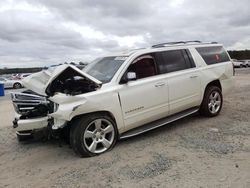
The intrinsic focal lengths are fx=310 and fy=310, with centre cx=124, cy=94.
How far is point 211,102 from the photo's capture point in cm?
726

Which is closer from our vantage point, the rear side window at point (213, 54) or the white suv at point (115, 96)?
the white suv at point (115, 96)

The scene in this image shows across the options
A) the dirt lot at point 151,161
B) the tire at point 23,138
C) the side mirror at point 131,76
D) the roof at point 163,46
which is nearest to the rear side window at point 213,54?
the roof at point 163,46

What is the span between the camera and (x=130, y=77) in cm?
557

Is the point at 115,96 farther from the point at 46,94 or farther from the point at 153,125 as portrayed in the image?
the point at 46,94

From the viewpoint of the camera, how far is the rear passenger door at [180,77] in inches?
250

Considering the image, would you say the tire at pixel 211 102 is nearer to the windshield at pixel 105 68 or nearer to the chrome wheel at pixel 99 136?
the windshield at pixel 105 68

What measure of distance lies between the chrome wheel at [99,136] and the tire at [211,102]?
2720 mm

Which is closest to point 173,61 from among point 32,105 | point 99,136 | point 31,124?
point 99,136

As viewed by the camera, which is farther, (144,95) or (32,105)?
(144,95)

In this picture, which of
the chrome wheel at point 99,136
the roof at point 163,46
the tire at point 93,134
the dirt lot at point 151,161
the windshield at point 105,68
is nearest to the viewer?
the dirt lot at point 151,161

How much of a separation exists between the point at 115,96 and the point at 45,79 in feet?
4.86

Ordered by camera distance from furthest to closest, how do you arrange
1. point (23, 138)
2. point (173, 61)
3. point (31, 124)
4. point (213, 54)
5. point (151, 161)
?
point (213, 54), point (173, 61), point (23, 138), point (31, 124), point (151, 161)

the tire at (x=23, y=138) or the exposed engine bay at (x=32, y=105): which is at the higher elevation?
the exposed engine bay at (x=32, y=105)

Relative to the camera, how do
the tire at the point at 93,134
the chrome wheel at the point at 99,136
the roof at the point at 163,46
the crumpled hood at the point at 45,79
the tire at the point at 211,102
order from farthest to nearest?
the tire at the point at 211,102 < the roof at the point at 163,46 < the crumpled hood at the point at 45,79 < the chrome wheel at the point at 99,136 < the tire at the point at 93,134
